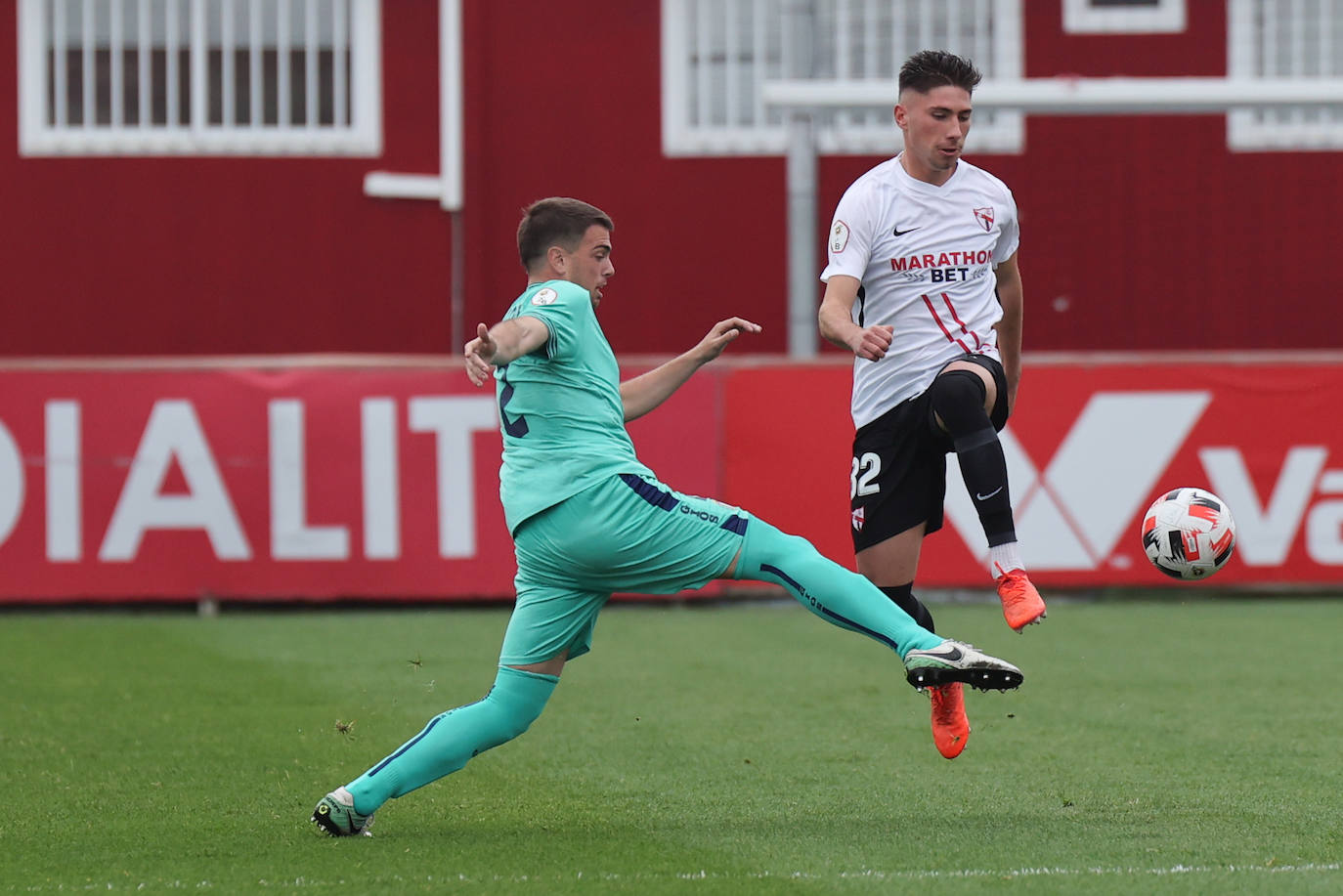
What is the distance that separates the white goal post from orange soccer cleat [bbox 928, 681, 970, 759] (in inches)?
294

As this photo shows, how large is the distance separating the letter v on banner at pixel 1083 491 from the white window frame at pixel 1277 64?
6.04 meters

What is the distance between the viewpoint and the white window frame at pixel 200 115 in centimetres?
1761

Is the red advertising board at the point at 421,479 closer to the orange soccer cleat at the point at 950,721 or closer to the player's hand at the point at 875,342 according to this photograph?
the orange soccer cleat at the point at 950,721

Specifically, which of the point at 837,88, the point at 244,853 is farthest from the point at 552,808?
the point at 837,88

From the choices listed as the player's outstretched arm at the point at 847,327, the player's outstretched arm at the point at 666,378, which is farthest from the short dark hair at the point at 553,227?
the player's outstretched arm at the point at 847,327

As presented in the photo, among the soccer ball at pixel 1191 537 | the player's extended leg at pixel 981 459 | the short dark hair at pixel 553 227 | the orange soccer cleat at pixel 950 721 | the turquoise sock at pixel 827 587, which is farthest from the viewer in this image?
the soccer ball at pixel 1191 537

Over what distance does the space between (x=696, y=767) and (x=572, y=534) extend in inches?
64.6

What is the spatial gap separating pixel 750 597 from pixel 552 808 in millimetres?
7322

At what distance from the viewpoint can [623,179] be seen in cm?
1770

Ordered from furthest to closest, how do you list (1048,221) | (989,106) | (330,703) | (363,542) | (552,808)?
(1048,221), (989,106), (363,542), (330,703), (552,808)

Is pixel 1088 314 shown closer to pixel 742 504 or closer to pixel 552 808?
pixel 742 504

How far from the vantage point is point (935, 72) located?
6137 mm

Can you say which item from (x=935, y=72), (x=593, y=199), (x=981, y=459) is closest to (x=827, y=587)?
(x=981, y=459)

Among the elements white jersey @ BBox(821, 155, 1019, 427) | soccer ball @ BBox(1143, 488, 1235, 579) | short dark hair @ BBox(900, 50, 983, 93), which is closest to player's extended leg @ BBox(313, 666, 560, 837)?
white jersey @ BBox(821, 155, 1019, 427)
